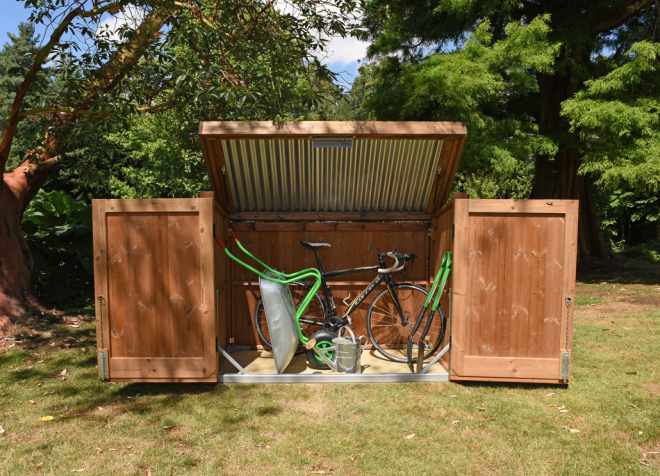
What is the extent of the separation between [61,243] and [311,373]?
258 inches

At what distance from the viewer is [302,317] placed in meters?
5.36

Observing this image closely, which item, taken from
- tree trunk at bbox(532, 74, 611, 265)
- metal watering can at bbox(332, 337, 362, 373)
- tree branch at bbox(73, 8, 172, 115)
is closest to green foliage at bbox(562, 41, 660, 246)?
tree trunk at bbox(532, 74, 611, 265)

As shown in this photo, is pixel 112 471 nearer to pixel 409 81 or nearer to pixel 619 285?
pixel 409 81

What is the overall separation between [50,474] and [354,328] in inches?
134

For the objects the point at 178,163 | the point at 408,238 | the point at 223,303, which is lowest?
the point at 223,303

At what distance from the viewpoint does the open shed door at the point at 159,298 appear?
418 centimetres

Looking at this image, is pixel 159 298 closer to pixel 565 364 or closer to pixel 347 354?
pixel 347 354

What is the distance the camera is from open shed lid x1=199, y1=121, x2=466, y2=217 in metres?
4.12

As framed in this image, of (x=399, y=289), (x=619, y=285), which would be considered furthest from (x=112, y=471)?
(x=619, y=285)

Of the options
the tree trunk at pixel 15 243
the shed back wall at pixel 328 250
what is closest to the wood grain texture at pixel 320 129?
the shed back wall at pixel 328 250

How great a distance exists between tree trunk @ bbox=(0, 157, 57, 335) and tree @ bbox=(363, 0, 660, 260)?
6716 mm

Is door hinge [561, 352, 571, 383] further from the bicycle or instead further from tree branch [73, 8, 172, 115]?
tree branch [73, 8, 172, 115]

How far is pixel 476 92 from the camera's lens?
9.20m

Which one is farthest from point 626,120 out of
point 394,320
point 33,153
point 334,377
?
point 33,153
